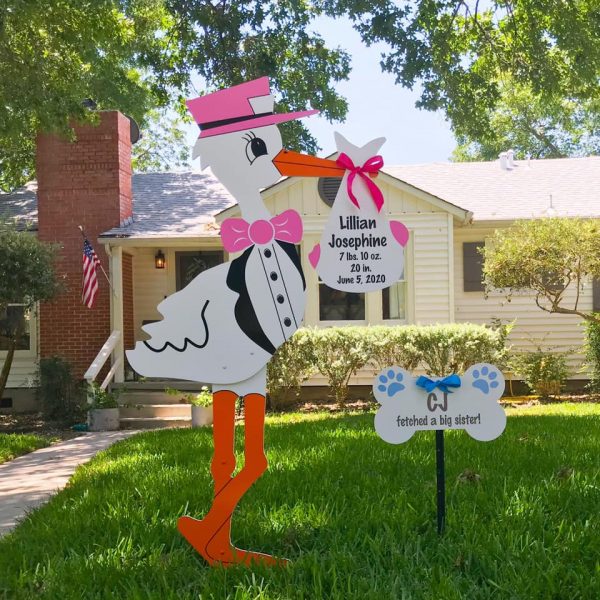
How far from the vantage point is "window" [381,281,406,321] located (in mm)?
13172

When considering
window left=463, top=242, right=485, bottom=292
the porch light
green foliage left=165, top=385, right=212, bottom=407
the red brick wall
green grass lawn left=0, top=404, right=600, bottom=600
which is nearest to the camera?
green grass lawn left=0, top=404, right=600, bottom=600

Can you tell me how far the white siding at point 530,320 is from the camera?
1352 centimetres

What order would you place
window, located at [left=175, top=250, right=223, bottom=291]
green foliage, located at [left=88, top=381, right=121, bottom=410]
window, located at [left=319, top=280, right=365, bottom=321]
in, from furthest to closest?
1. window, located at [left=175, top=250, right=223, bottom=291]
2. window, located at [left=319, top=280, right=365, bottom=321]
3. green foliage, located at [left=88, top=381, right=121, bottom=410]

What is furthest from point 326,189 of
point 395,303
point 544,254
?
point 544,254

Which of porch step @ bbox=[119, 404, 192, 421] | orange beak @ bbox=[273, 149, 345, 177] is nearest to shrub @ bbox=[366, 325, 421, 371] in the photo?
porch step @ bbox=[119, 404, 192, 421]

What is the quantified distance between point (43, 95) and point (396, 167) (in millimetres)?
8785

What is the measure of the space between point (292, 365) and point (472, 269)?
169 inches

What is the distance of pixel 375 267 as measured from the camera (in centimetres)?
373

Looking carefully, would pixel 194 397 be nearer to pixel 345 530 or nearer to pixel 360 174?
pixel 345 530

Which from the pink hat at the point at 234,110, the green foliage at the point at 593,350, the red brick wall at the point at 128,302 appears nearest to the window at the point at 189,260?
the red brick wall at the point at 128,302

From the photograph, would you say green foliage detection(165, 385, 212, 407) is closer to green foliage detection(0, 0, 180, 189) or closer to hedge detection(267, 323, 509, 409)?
hedge detection(267, 323, 509, 409)

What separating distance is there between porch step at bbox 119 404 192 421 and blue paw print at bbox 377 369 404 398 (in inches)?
327

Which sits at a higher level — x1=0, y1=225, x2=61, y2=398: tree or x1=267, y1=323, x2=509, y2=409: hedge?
x1=0, y1=225, x2=61, y2=398: tree

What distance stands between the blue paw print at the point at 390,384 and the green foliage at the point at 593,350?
31.7 ft
